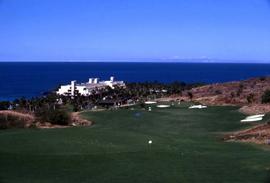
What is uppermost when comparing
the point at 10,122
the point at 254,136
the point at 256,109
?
the point at 254,136

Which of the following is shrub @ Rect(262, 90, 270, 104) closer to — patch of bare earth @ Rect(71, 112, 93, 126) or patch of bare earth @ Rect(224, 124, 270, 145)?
patch of bare earth @ Rect(71, 112, 93, 126)

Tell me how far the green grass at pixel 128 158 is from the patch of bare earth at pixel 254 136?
858mm

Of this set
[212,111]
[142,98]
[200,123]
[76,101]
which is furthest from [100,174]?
[142,98]

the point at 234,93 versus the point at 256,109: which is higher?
the point at 234,93

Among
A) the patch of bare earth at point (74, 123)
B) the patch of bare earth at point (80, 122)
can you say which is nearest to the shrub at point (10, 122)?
the patch of bare earth at point (74, 123)

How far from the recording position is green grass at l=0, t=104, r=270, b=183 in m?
17.4

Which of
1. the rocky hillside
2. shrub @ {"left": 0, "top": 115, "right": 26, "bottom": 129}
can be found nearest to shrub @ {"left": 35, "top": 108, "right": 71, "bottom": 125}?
shrub @ {"left": 0, "top": 115, "right": 26, "bottom": 129}

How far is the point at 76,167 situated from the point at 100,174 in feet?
5.37

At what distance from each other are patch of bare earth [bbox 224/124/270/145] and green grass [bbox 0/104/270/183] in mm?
858

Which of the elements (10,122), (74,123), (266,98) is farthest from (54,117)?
(266,98)

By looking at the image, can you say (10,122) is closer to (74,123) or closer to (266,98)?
(74,123)

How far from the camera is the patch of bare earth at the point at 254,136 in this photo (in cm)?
2777

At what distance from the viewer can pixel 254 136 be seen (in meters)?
29.1

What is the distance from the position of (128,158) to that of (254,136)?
1008 cm
